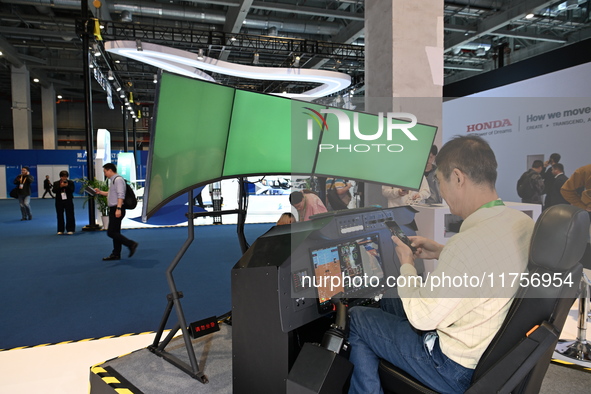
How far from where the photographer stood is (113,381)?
209cm

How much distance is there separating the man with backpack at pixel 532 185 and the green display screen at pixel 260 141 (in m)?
3.51

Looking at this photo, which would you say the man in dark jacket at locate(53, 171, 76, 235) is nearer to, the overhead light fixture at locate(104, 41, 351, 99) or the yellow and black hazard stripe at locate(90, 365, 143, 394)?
the overhead light fixture at locate(104, 41, 351, 99)

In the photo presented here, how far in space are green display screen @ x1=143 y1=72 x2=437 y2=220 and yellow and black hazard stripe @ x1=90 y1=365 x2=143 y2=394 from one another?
92 centimetres

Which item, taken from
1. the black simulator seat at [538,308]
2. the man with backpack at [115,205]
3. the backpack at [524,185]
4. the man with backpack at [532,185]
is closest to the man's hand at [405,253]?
the black simulator seat at [538,308]

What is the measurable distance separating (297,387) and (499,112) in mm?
6427

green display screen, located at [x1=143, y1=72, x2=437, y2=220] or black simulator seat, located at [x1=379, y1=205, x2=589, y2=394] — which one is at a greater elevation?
green display screen, located at [x1=143, y1=72, x2=437, y2=220]

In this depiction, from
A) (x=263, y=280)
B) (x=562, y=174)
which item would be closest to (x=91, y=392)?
(x=263, y=280)

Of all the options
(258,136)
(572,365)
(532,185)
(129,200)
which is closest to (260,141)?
(258,136)

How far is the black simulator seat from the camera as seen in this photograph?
1142 mm

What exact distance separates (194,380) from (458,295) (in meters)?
1.57

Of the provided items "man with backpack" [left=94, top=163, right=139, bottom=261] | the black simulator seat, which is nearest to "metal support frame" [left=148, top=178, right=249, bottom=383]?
the black simulator seat

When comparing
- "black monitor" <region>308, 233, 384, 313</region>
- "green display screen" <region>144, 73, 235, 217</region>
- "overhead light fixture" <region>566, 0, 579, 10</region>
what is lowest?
"black monitor" <region>308, 233, 384, 313</region>

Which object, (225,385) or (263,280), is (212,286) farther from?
(263,280)

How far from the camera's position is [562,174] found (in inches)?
220
